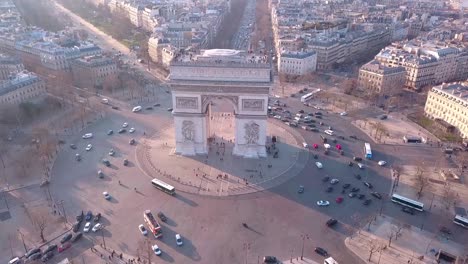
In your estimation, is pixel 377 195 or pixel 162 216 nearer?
pixel 162 216

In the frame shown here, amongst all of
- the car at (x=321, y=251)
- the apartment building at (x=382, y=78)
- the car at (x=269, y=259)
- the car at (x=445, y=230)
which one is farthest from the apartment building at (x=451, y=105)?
the car at (x=269, y=259)

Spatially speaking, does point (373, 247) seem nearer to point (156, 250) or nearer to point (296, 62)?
point (156, 250)

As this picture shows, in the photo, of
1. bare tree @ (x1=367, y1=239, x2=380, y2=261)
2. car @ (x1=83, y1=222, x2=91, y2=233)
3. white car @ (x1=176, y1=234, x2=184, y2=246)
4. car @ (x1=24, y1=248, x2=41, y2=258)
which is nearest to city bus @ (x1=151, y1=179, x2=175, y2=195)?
white car @ (x1=176, y1=234, x2=184, y2=246)

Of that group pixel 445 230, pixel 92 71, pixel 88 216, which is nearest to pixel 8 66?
pixel 92 71

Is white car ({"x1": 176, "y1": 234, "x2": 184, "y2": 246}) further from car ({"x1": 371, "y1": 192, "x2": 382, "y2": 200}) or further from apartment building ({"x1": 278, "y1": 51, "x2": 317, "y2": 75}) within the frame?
apartment building ({"x1": 278, "y1": 51, "x2": 317, "y2": 75})

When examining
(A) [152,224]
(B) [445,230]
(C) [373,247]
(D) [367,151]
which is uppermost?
(D) [367,151]

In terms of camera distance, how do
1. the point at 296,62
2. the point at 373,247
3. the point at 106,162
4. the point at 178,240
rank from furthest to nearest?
1. the point at 296,62
2. the point at 106,162
3. the point at 178,240
4. the point at 373,247

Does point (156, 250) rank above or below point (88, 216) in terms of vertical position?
below

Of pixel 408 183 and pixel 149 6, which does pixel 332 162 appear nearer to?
pixel 408 183
